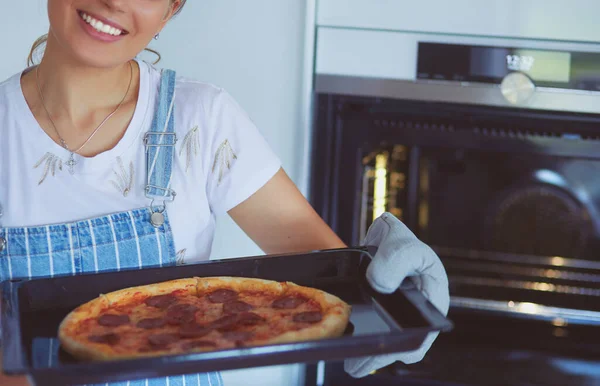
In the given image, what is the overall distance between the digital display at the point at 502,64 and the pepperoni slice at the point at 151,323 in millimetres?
977

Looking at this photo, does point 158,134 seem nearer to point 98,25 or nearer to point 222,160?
point 222,160

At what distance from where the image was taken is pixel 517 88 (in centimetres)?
178

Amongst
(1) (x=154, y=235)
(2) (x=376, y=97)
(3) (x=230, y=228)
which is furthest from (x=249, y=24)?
(1) (x=154, y=235)

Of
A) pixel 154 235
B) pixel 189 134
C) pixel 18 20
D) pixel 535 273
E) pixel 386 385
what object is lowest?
pixel 386 385

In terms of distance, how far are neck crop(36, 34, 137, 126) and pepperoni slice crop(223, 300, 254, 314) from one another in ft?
1.46

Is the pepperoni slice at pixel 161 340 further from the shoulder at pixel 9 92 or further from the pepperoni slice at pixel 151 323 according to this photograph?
the shoulder at pixel 9 92

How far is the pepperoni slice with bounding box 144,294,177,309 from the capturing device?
3.70ft

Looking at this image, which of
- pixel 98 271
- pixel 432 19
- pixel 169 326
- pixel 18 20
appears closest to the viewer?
pixel 169 326

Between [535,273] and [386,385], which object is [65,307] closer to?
[386,385]

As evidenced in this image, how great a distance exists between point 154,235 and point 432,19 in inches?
34.6

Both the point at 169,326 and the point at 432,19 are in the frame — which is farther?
the point at 432,19

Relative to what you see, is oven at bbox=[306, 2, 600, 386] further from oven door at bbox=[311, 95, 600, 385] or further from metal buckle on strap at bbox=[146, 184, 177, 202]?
metal buckle on strap at bbox=[146, 184, 177, 202]

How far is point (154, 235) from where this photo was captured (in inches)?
50.4

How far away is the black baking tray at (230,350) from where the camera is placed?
848 millimetres
